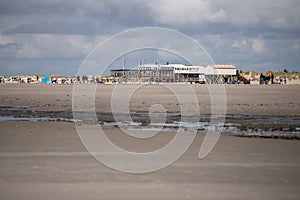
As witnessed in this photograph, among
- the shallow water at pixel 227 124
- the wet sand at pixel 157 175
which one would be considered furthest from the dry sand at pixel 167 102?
the wet sand at pixel 157 175

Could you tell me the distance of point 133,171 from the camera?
9.23 meters

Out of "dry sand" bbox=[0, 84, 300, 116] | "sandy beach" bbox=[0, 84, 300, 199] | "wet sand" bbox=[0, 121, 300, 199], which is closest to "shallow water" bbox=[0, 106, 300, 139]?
"sandy beach" bbox=[0, 84, 300, 199]

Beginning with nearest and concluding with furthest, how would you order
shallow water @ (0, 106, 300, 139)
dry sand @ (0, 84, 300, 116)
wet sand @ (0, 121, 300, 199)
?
wet sand @ (0, 121, 300, 199), shallow water @ (0, 106, 300, 139), dry sand @ (0, 84, 300, 116)

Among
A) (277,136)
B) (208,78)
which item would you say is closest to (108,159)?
(277,136)

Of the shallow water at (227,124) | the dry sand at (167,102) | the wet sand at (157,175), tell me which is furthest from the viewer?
the dry sand at (167,102)

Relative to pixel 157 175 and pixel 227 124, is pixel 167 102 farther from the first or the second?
pixel 157 175

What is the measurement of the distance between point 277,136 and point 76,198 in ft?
29.6

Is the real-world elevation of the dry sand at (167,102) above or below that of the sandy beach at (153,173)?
above

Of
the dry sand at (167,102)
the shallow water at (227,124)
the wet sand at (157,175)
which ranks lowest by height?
the wet sand at (157,175)

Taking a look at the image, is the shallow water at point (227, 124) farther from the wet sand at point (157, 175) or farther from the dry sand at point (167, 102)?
the dry sand at point (167, 102)

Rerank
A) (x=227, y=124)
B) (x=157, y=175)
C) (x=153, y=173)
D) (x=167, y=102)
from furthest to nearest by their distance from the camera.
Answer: (x=167, y=102) < (x=227, y=124) < (x=153, y=173) < (x=157, y=175)

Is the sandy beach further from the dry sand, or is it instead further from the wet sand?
the dry sand

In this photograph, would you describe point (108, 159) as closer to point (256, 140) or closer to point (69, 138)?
point (69, 138)

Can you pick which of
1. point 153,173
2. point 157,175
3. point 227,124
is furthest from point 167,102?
point 157,175
